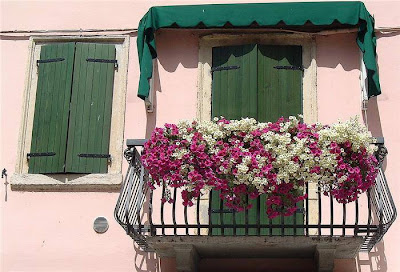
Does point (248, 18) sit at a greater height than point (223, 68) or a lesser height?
greater

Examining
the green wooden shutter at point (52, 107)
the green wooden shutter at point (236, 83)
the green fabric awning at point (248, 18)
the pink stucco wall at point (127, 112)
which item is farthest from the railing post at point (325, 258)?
the green wooden shutter at point (52, 107)

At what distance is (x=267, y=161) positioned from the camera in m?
9.30

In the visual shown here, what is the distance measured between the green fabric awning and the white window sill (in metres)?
0.97

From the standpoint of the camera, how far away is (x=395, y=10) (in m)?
11.3

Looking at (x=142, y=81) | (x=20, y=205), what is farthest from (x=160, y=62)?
(x=20, y=205)

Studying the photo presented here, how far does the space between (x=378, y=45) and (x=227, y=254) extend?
290cm

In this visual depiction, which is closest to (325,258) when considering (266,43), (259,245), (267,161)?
(259,245)

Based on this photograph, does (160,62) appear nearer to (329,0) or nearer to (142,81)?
(142,81)

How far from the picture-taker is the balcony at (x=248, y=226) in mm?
9539

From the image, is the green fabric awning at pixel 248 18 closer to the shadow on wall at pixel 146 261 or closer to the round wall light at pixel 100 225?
the round wall light at pixel 100 225

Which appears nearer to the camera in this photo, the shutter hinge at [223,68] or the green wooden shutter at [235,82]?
the green wooden shutter at [235,82]

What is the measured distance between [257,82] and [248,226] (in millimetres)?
2024

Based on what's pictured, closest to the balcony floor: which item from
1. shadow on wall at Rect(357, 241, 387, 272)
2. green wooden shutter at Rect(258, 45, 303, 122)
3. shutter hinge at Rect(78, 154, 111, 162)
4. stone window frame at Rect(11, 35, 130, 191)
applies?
shadow on wall at Rect(357, 241, 387, 272)

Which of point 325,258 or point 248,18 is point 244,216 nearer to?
point 325,258
